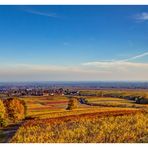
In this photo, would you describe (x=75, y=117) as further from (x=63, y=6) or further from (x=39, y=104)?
(x=63, y=6)

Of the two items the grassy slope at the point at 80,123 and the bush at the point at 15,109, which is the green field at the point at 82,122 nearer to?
the grassy slope at the point at 80,123

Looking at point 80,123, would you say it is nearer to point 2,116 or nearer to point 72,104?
point 72,104

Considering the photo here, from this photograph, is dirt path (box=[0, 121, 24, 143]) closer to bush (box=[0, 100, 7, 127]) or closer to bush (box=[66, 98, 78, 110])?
bush (box=[0, 100, 7, 127])

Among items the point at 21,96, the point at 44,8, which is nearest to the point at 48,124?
the point at 21,96

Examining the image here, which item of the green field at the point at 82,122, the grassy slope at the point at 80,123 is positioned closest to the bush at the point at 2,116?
the green field at the point at 82,122

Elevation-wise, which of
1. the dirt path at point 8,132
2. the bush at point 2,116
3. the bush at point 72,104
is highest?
the bush at point 72,104

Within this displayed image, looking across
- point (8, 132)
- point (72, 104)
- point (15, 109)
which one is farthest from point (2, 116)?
point (72, 104)

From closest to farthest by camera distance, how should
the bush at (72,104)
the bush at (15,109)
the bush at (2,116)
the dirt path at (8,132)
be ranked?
1. the dirt path at (8,132)
2. the bush at (2,116)
3. the bush at (15,109)
4. the bush at (72,104)

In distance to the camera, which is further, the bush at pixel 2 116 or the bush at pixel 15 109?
the bush at pixel 15 109
